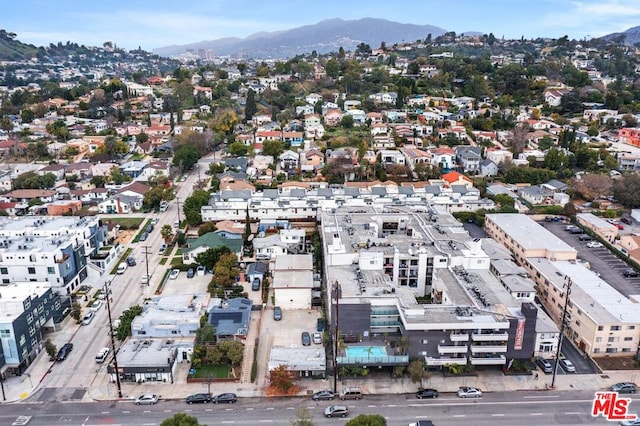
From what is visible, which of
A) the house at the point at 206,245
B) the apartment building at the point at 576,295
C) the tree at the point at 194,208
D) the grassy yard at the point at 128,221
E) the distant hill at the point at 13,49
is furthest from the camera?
the distant hill at the point at 13,49

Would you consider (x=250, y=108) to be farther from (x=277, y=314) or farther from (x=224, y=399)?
(x=224, y=399)

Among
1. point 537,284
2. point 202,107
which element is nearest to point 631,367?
point 537,284

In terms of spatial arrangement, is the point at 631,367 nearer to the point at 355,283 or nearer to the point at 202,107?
the point at 355,283

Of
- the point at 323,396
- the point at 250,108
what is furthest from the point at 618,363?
the point at 250,108

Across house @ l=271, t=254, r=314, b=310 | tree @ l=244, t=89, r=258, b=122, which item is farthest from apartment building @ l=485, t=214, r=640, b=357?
tree @ l=244, t=89, r=258, b=122

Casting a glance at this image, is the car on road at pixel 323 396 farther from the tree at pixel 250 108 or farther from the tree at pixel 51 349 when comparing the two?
the tree at pixel 250 108

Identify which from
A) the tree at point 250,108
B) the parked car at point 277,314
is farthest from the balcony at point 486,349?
the tree at point 250,108
